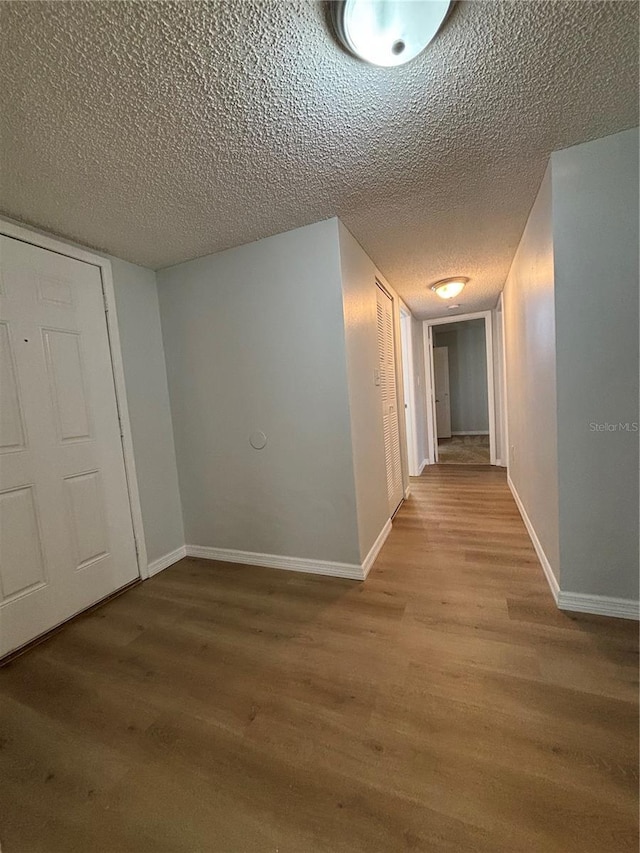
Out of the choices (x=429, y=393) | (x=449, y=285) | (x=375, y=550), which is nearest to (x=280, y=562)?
(x=375, y=550)

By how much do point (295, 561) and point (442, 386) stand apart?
5.86 m

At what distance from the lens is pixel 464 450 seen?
5938mm

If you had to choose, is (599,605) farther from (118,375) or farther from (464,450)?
(464,450)

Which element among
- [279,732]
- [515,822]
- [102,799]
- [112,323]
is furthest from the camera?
[112,323]

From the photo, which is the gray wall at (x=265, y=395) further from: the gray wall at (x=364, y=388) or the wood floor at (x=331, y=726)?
the wood floor at (x=331, y=726)

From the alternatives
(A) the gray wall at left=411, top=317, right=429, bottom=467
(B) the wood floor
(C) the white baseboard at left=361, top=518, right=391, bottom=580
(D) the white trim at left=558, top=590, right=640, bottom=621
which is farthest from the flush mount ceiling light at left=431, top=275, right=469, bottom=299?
(D) the white trim at left=558, top=590, right=640, bottom=621

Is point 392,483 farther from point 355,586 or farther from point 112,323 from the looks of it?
point 112,323

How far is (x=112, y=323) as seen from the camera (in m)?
2.21

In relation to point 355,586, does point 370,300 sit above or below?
above

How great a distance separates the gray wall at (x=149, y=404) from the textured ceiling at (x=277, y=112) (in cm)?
45

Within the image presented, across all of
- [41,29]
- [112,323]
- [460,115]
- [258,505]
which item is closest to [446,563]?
[258,505]

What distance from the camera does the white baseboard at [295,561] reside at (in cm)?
215

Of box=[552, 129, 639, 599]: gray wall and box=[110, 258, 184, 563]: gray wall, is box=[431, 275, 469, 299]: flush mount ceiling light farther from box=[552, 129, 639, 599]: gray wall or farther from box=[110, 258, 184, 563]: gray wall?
box=[110, 258, 184, 563]: gray wall

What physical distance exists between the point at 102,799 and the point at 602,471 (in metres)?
2.28
